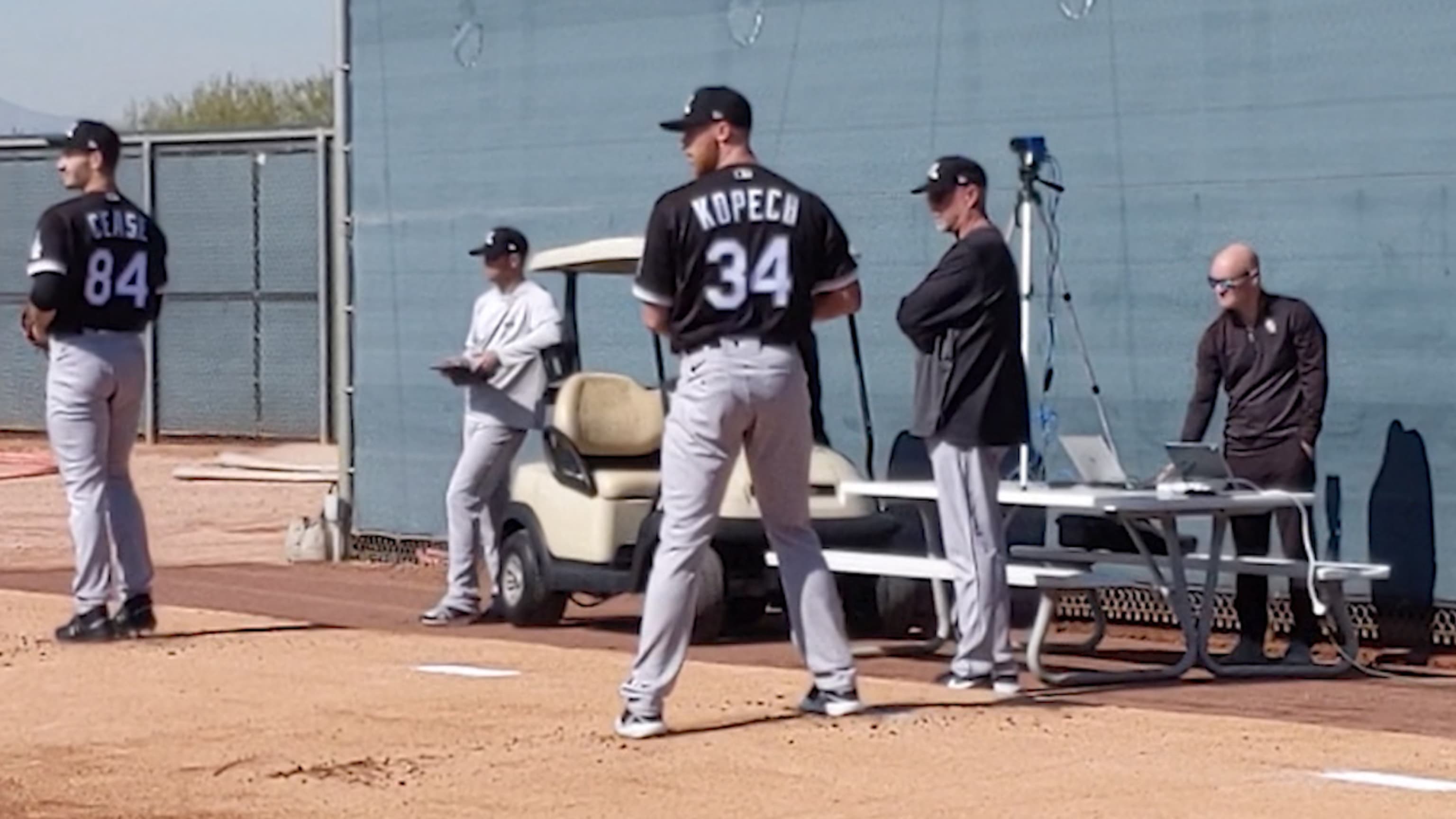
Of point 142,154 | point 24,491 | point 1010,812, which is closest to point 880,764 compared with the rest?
point 1010,812

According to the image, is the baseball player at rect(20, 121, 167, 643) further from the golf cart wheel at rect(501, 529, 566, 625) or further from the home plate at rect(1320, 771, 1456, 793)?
the home plate at rect(1320, 771, 1456, 793)

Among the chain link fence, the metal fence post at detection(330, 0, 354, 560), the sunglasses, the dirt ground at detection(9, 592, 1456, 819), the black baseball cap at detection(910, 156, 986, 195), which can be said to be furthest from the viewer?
the chain link fence

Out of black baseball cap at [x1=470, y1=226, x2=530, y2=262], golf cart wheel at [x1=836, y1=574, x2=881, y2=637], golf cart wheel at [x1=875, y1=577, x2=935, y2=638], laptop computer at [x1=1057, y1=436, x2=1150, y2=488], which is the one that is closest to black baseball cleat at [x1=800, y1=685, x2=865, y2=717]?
laptop computer at [x1=1057, y1=436, x2=1150, y2=488]

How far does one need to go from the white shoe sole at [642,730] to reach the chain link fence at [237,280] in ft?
66.8

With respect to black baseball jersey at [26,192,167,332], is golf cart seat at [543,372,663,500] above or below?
below

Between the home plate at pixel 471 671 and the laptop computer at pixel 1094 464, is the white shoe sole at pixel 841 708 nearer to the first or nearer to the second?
the home plate at pixel 471 671

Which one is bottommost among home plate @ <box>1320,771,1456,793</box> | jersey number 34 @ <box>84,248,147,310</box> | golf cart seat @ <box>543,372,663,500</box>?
home plate @ <box>1320,771,1456,793</box>

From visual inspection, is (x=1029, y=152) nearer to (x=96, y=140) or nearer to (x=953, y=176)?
(x=953, y=176)

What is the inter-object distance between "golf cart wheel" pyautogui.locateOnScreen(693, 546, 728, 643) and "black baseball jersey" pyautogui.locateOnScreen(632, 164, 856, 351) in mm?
3196

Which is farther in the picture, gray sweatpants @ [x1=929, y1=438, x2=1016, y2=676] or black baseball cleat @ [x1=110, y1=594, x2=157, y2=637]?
black baseball cleat @ [x1=110, y1=594, x2=157, y2=637]

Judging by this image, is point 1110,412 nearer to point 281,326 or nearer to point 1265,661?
point 1265,661

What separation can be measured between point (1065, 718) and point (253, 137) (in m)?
22.1

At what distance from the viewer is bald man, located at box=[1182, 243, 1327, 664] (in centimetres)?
1170

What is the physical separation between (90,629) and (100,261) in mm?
1528
